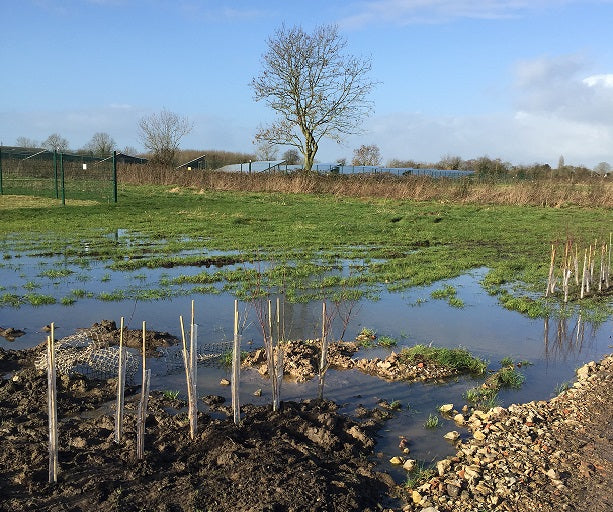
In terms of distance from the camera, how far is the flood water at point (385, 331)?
561 cm

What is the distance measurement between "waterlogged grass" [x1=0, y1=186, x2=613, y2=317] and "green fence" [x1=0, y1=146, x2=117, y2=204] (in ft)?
4.90

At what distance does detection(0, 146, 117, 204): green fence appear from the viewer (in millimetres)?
25075

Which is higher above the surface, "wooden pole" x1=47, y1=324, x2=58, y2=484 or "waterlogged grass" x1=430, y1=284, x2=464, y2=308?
"wooden pole" x1=47, y1=324, x2=58, y2=484

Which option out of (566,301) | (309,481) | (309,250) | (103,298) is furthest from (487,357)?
(309,250)

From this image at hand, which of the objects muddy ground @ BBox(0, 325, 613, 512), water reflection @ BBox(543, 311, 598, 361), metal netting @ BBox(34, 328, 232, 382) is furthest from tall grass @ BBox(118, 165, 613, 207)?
muddy ground @ BBox(0, 325, 613, 512)

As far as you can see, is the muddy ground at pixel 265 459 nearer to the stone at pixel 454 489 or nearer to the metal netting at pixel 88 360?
the stone at pixel 454 489

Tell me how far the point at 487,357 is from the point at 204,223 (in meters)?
13.0

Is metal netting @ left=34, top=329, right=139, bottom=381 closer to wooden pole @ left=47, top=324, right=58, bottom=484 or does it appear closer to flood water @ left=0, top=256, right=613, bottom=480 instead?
flood water @ left=0, top=256, right=613, bottom=480

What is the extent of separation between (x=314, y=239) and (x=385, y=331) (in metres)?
8.26

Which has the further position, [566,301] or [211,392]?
[566,301]

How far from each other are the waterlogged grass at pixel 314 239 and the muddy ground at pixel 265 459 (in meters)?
3.09

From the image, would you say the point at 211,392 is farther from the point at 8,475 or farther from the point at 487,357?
the point at 487,357

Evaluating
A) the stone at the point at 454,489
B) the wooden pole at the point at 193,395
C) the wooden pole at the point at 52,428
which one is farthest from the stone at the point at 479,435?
the wooden pole at the point at 52,428

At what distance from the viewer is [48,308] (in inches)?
332
